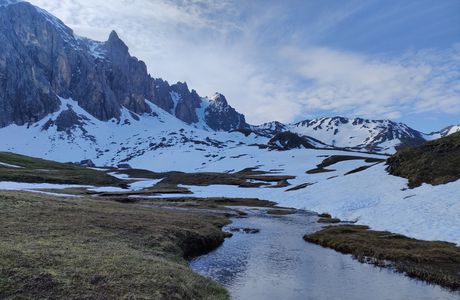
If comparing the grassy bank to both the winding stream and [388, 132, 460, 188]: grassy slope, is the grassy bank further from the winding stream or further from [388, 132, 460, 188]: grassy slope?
[388, 132, 460, 188]: grassy slope

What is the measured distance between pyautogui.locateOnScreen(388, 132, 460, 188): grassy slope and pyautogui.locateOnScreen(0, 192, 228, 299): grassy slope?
39.2m

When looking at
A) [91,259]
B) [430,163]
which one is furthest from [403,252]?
[430,163]

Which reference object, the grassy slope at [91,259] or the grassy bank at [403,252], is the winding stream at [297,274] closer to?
the grassy bank at [403,252]

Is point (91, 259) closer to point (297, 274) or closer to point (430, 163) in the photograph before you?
point (297, 274)

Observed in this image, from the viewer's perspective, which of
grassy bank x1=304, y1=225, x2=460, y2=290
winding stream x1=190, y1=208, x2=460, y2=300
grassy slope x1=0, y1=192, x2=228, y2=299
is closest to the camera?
grassy slope x1=0, y1=192, x2=228, y2=299

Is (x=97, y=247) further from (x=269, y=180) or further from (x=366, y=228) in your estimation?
(x=269, y=180)

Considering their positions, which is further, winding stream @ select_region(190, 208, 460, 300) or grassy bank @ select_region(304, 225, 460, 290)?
grassy bank @ select_region(304, 225, 460, 290)

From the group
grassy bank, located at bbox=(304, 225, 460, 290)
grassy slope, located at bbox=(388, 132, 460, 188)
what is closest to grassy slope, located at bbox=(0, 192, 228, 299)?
grassy bank, located at bbox=(304, 225, 460, 290)

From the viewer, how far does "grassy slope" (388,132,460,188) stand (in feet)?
202

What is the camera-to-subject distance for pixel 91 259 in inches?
901

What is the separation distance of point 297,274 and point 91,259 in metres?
14.3

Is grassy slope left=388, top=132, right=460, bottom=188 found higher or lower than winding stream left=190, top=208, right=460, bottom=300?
higher

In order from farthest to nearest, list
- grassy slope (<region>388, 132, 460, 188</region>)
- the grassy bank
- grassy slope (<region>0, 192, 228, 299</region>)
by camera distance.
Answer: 1. grassy slope (<region>388, 132, 460, 188</region>)
2. the grassy bank
3. grassy slope (<region>0, 192, 228, 299</region>)

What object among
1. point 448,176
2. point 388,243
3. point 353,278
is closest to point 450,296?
point 353,278
